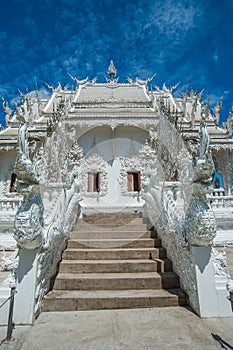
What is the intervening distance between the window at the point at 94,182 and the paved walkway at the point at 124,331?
7521mm

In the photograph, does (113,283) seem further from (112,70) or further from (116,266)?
(112,70)

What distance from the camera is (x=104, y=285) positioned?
3096 millimetres

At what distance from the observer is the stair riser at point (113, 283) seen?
3084 millimetres

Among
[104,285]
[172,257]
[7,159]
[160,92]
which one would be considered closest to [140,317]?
[104,285]

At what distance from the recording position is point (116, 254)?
3736 mm

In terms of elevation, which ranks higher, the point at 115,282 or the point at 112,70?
the point at 112,70

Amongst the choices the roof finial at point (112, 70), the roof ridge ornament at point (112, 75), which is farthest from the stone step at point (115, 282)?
the roof finial at point (112, 70)

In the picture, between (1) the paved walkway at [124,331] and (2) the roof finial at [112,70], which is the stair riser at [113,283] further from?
(2) the roof finial at [112,70]

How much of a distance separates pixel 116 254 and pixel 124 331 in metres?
1.55

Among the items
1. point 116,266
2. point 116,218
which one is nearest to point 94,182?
point 116,218

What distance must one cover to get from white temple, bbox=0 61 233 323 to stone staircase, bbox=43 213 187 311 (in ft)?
0.57

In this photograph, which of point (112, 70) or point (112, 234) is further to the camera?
point (112, 70)

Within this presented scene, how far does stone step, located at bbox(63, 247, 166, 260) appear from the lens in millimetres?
3715

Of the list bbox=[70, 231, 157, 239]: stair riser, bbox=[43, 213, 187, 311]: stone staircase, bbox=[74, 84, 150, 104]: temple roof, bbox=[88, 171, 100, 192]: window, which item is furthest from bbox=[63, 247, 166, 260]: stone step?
bbox=[74, 84, 150, 104]: temple roof
